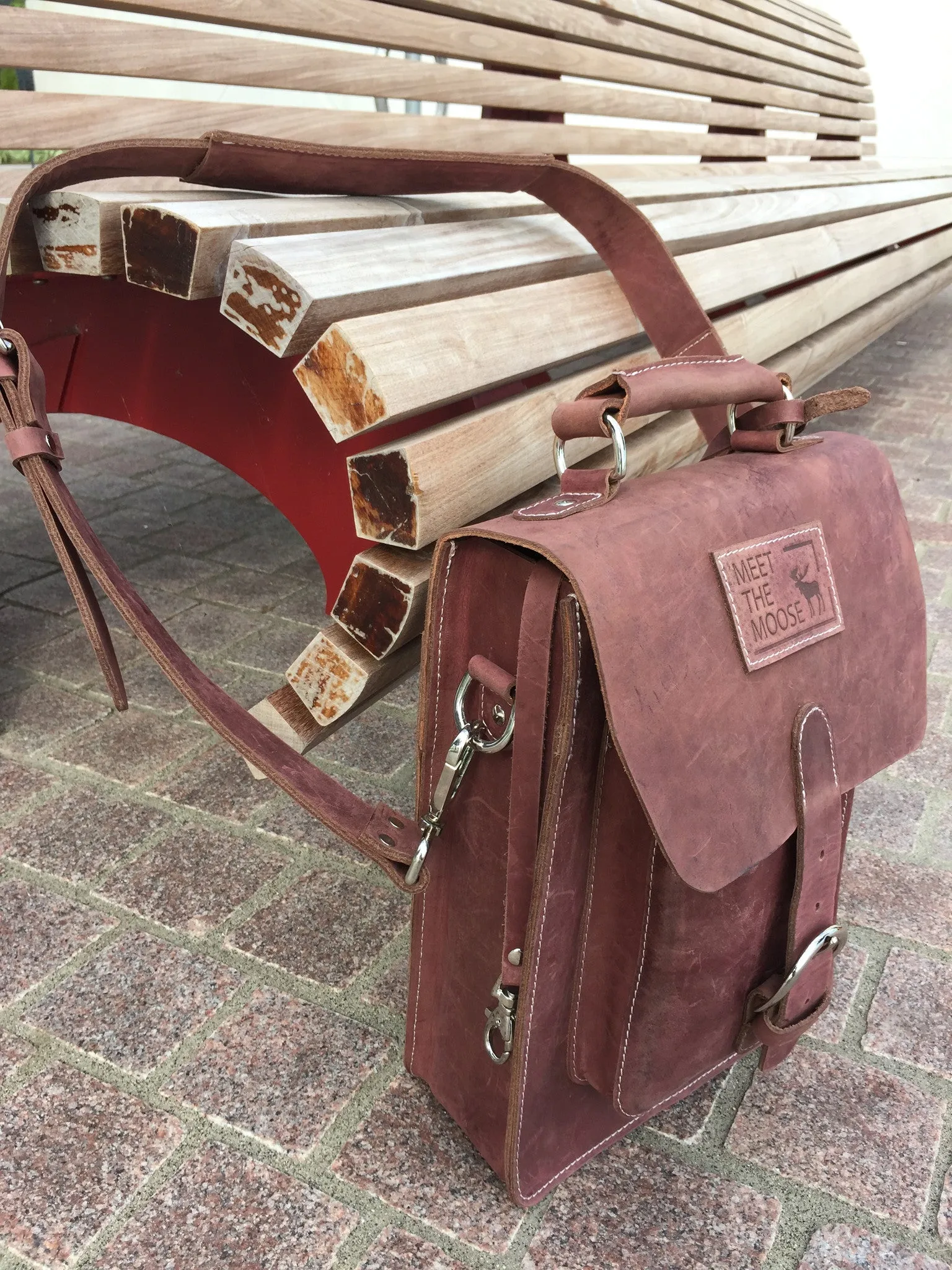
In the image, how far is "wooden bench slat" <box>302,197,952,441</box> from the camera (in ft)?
3.68

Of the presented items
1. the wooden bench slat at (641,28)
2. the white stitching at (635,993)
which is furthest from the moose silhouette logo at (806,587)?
the wooden bench slat at (641,28)

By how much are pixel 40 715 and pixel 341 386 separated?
4.17ft

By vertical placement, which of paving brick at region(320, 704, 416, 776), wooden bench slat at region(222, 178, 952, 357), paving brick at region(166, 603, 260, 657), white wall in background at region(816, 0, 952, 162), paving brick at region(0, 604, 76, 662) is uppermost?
white wall in background at region(816, 0, 952, 162)

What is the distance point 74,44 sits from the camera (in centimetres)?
154

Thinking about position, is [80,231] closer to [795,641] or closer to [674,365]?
[674,365]

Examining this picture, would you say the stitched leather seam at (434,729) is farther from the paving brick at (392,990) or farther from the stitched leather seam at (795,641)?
the stitched leather seam at (795,641)

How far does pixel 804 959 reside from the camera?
117 centimetres

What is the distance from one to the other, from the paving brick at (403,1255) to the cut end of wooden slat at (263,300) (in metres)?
0.98

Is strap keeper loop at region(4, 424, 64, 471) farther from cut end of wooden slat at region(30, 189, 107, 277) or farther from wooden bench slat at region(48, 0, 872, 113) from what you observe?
wooden bench slat at region(48, 0, 872, 113)

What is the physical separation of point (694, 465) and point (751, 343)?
3.40 ft

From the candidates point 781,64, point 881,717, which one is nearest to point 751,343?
point 881,717

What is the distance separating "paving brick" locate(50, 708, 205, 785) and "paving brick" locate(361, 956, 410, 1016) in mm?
673

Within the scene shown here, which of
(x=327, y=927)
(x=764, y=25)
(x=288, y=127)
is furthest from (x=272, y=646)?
(x=764, y=25)

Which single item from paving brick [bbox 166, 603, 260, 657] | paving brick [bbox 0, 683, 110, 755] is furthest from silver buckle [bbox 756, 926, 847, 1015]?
paving brick [bbox 166, 603, 260, 657]
